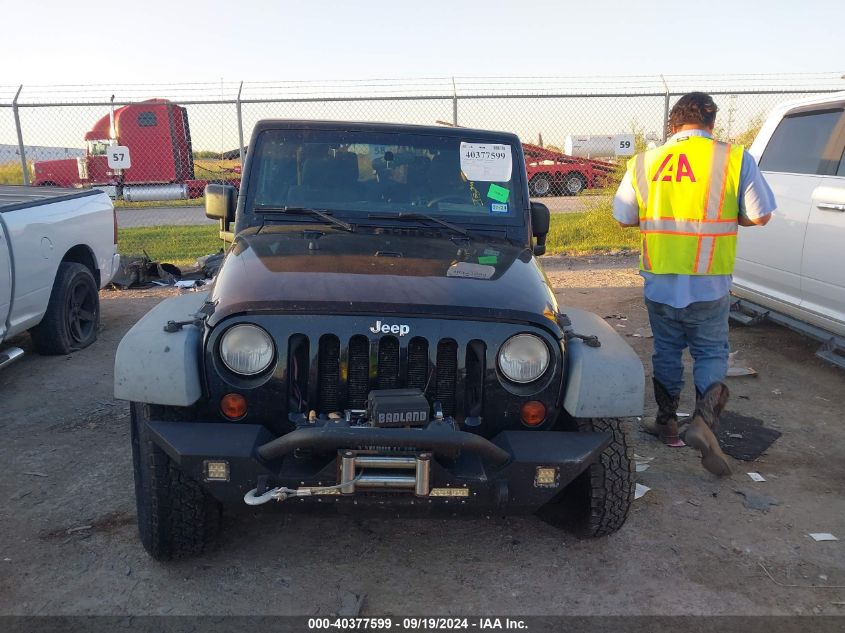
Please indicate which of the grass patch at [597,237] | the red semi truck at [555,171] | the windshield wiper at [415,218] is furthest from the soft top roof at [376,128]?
the red semi truck at [555,171]

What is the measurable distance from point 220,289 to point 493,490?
1.40 m

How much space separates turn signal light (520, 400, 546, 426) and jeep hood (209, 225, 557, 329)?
0.31m

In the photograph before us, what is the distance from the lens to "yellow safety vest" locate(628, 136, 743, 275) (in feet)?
13.0

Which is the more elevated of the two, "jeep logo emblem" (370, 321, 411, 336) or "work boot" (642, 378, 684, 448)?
"jeep logo emblem" (370, 321, 411, 336)

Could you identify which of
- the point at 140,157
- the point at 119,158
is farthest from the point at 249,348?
the point at 140,157

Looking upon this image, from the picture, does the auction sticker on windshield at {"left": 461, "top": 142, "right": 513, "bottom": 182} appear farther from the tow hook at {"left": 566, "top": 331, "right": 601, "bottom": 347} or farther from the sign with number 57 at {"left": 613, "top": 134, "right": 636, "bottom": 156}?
the sign with number 57 at {"left": 613, "top": 134, "right": 636, "bottom": 156}

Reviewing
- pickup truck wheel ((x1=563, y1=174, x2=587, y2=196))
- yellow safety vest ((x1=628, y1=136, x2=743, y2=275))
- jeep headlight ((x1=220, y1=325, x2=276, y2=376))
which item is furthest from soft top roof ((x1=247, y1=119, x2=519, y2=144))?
pickup truck wheel ((x1=563, y1=174, x2=587, y2=196))

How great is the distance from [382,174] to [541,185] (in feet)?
50.3

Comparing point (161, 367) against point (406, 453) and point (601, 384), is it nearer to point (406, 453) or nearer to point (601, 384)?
point (406, 453)

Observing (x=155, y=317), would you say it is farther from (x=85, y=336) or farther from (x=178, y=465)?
(x=85, y=336)

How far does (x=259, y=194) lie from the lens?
398 cm

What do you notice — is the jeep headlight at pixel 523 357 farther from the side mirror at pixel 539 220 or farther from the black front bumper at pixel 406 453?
the side mirror at pixel 539 220

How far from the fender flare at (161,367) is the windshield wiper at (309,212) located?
3.52 feet

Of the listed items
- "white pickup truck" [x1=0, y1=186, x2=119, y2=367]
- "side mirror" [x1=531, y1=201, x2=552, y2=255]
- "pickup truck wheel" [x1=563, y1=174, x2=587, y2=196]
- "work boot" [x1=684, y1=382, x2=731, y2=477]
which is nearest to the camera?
"work boot" [x1=684, y1=382, x2=731, y2=477]
